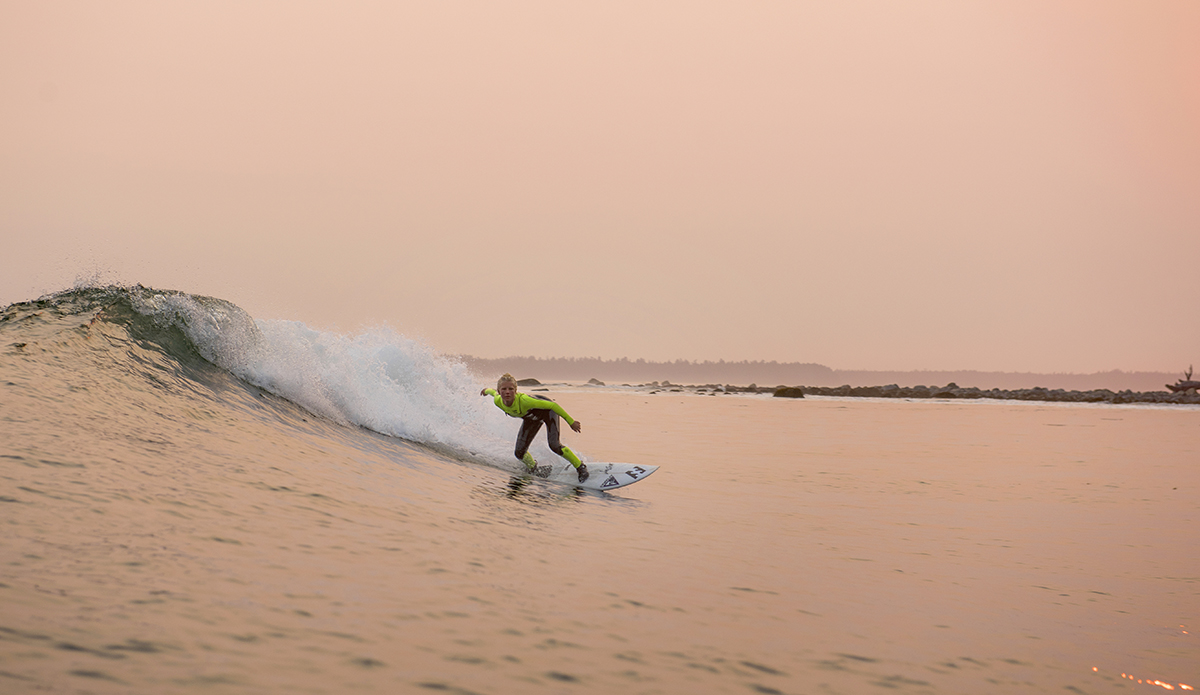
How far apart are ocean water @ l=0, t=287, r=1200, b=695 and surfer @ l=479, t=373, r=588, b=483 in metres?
0.58

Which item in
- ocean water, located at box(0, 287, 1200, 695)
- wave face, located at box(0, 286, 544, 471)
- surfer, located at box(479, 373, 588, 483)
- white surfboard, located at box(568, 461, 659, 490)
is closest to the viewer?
ocean water, located at box(0, 287, 1200, 695)

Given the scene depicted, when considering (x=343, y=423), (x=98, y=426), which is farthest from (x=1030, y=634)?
(x=343, y=423)

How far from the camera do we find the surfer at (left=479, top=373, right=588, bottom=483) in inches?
557

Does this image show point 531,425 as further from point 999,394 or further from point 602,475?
point 999,394

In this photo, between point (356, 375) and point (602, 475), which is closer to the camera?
point (602, 475)

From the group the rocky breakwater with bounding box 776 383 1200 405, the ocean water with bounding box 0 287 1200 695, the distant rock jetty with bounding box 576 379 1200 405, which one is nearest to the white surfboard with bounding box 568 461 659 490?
the ocean water with bounding box 0 287 1200 695

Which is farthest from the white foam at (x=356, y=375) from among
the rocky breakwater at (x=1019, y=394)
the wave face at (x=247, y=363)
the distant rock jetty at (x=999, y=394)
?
the rocky breakwater at (x=1019, y=394)

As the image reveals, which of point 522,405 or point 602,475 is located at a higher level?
point 522,405

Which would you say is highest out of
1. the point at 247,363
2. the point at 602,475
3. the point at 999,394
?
the point at 247,363

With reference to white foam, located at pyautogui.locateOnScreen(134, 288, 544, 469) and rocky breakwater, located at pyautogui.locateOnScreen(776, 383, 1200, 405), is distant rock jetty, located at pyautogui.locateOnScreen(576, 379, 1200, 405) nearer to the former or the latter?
rocky breakwater, located at pyautogui.locateOnScreen(776, 383, 1200, 405)

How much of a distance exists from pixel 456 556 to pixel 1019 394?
7140cm

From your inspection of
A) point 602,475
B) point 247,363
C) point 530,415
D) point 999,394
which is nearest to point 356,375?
point 247,363

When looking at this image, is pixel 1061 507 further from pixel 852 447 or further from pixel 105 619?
pixel 105 619

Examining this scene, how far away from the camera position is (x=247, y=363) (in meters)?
15.4
